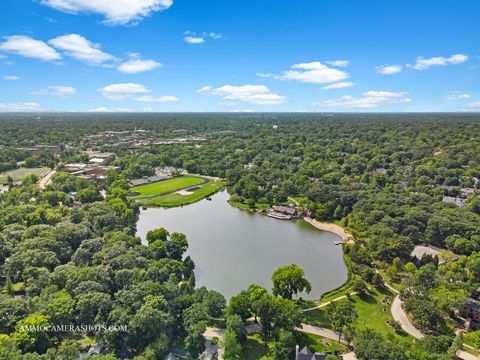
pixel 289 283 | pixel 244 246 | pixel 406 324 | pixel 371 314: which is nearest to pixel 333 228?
pixel 244 246

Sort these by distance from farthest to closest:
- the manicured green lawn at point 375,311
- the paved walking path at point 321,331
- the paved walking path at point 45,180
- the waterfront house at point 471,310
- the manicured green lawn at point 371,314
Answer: the paved walking path at point 45,180
the waterfront house at point 471,310
the manicured green lawn at point 375,311
the manicured green lawn at point 371,314
the paved walking path at point 321,331

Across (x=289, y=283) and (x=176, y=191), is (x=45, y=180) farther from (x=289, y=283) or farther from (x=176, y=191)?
(x=289, y=283)

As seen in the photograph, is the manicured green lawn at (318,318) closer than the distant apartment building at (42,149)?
Yes

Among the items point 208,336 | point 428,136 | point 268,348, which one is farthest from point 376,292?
point 428,136

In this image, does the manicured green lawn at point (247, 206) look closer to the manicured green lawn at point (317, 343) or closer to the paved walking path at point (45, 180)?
the manicured green lawn at point (317, 343)

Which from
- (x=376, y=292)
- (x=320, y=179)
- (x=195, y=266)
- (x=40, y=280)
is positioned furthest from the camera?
(x=320, y=179)

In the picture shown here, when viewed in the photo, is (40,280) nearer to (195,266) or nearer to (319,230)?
(195,266)

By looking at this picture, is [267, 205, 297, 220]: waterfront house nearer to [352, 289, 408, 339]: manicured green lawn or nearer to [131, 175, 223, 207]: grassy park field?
[131, 175, 223, 207]: grassy park field

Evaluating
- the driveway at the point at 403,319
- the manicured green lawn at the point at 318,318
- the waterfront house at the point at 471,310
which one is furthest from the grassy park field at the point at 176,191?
the waterfront house at the point at 471,310
